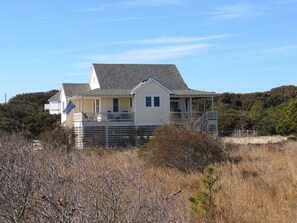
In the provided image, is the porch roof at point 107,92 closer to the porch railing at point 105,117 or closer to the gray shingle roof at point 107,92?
the gray shingle roof at point 107,92

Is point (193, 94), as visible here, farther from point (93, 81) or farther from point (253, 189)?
point (253, 189)

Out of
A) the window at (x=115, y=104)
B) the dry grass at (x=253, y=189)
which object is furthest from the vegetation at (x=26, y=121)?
the dry grass at (x=253, y=189)

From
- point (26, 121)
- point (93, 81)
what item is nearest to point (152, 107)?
point (93, 81)

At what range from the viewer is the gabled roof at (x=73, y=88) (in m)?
48.7

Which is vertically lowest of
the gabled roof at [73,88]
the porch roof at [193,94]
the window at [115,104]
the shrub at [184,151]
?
the shrub at [184,151]

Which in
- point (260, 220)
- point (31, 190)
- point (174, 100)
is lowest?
point (260, 220)

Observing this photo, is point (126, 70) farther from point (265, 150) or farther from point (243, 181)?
point (243, 181)

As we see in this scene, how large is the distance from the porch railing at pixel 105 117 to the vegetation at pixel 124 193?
72.6ft

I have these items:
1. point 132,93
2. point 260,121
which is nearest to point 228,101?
point 260,121

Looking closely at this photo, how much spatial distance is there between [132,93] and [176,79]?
598cm

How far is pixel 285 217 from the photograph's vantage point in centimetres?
880

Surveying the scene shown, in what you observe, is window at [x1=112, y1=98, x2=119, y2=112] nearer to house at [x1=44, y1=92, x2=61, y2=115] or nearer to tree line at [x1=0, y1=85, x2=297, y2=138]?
tree line at [x1=0, y1=85, x2=297, y2=138]

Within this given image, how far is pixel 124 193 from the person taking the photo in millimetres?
6594

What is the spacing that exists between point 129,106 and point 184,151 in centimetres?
2464
